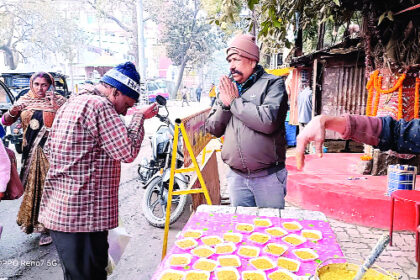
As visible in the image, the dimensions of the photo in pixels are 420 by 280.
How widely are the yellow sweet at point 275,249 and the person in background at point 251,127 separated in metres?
0.95

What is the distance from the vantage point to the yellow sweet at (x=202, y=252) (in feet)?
5.56

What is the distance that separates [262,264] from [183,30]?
31.0 m

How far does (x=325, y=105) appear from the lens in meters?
8.91

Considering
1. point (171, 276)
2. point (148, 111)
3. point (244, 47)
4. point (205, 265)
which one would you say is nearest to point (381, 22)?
point (244, 47)

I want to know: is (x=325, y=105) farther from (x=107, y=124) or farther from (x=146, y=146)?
(x=107, y=124)

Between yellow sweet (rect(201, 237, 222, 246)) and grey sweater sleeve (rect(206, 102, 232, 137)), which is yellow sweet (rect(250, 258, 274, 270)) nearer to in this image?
yellow sweet (rect(201, 237, 222, 246))

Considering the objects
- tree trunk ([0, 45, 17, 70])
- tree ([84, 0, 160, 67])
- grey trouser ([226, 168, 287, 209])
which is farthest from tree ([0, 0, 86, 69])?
grey trouser ([226, 168, 287, 209])

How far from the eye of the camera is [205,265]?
5.24 ft

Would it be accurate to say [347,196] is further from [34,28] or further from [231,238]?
[34,28]

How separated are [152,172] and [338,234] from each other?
2.86 metres

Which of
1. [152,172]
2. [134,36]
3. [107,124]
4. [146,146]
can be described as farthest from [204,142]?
[134,36]

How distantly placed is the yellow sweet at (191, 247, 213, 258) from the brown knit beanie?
171cm

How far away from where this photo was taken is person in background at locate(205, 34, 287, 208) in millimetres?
2615

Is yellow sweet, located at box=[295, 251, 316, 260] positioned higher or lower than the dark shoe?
higher
